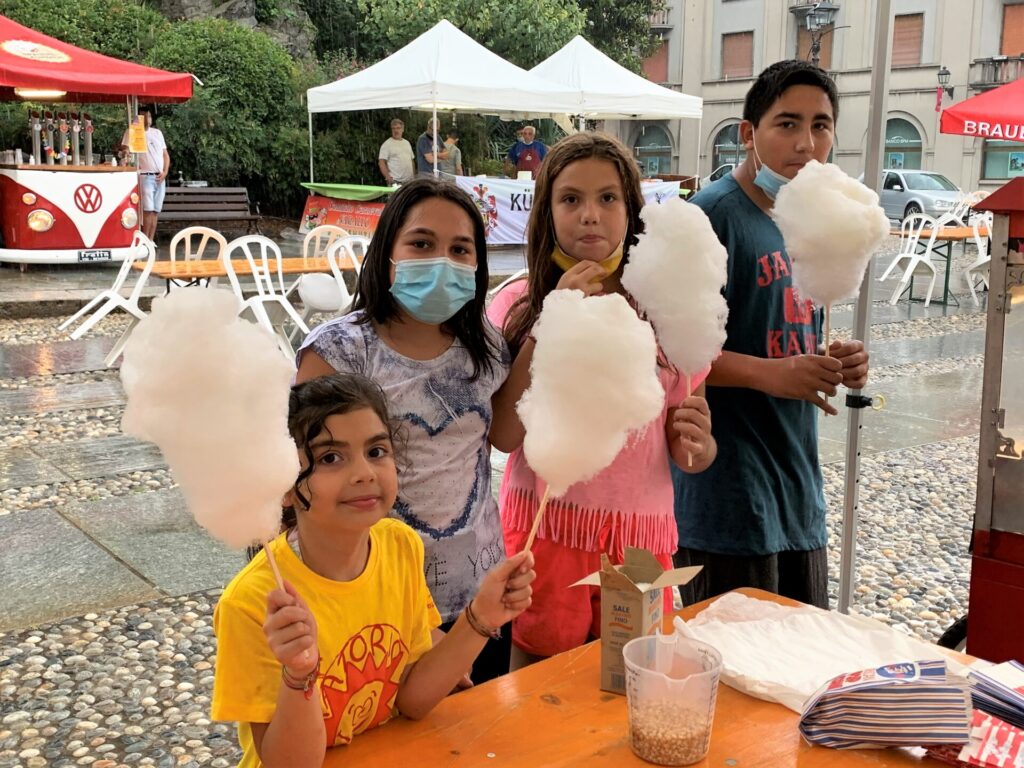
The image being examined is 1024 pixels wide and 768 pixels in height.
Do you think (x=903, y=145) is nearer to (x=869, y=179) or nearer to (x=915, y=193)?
(x=915, y=193)

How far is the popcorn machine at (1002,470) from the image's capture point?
7.80 ft

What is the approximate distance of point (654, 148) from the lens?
36.4 meters

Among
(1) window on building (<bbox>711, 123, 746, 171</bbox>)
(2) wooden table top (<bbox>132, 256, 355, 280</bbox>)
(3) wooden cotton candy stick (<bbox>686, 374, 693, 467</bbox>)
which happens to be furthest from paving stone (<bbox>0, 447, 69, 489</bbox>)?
(1) window on building (<bbox>711, 123, 746, 171</bbox>)

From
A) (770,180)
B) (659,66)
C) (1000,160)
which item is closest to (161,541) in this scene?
(770,180)

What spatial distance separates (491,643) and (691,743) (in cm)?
76

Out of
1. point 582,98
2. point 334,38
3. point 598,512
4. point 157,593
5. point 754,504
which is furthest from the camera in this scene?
point 334,38

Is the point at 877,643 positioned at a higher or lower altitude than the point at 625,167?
lower

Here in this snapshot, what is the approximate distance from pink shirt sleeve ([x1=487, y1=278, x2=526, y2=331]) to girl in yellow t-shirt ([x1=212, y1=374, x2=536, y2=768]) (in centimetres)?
64

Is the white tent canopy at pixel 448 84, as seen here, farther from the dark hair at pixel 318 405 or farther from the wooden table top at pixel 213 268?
the dark hair at pixel 318 405

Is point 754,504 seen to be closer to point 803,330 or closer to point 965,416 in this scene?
point 803,330

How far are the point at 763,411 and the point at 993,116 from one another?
6.81 m

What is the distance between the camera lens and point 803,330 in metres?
2.43

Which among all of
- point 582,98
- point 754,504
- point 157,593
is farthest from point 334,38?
point 754,504

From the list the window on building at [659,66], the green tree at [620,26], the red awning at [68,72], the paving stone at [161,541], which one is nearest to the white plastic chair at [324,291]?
the paving stone at [161,541]
